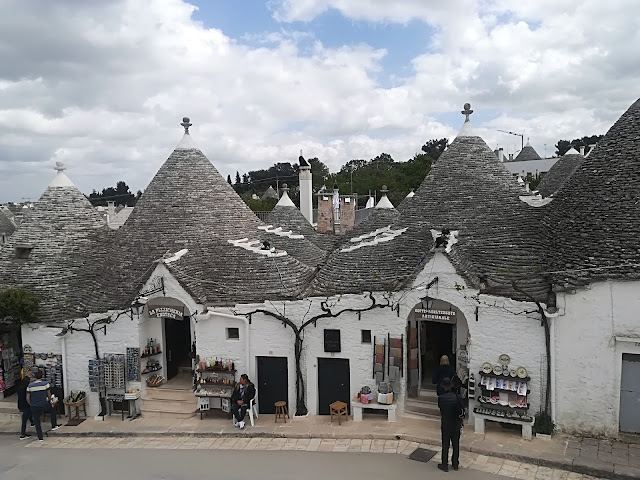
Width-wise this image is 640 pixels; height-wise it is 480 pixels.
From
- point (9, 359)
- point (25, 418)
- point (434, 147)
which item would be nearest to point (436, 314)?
point (25, 418)

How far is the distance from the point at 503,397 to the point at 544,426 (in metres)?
0.97

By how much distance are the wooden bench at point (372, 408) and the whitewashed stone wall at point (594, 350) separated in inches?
140

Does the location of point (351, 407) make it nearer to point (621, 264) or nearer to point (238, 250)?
point (238, 250)

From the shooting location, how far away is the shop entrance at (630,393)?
10547 mm

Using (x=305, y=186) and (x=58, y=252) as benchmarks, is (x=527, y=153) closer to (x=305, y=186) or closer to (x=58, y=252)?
(x=305, y=186)

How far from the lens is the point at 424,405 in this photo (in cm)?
1275

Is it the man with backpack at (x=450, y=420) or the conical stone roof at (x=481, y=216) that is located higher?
the conical stone roof at (x=481, y=216)

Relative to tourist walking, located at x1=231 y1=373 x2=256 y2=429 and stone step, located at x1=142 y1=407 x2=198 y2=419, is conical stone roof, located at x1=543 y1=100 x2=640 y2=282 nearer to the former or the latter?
tourist walking, located at x1=231 y1=373 x2=256 y2=429

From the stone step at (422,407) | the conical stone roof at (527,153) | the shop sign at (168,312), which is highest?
the conical stone roof at (527,153)

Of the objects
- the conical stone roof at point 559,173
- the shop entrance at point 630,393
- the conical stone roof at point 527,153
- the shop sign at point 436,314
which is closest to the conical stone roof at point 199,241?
the shop sign at point 436,314

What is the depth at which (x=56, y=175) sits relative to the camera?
16.9m

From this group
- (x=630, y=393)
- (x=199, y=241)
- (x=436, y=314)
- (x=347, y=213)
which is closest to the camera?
(x=630, y=393)

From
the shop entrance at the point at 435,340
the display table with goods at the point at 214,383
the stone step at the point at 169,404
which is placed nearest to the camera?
the display table with goods at the point at 214,383

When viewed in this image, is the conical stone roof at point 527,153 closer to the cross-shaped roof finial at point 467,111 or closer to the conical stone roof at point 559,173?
the conical stone roof at point 559,173
